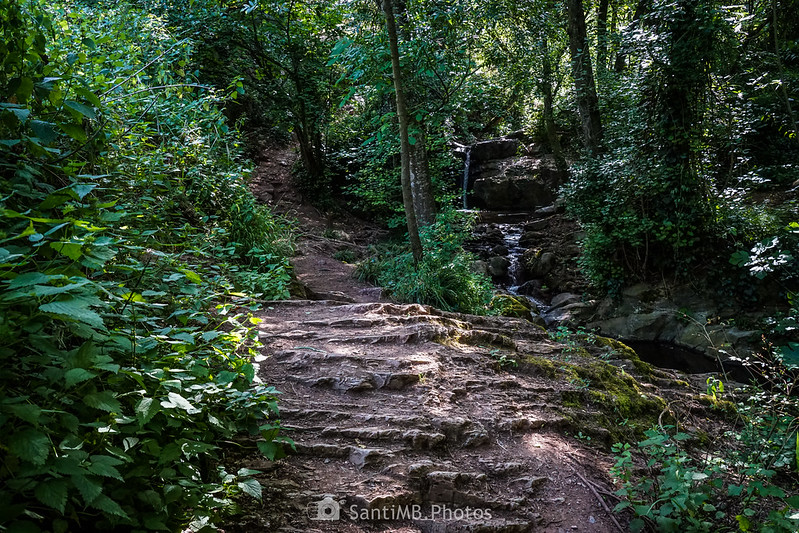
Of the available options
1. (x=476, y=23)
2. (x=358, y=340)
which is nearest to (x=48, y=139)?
(x=358, y=340)

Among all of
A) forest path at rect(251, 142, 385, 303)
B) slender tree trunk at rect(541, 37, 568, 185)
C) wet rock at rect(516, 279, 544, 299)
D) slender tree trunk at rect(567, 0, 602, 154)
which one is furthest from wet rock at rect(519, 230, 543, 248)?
forest path at rect(251, 142, 385, 303)

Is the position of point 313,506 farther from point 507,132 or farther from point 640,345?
point 507,132

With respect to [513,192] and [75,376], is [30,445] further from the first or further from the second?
[513,192]

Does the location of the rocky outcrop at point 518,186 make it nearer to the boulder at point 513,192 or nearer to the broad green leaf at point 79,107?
A: the boulder at point 513,192

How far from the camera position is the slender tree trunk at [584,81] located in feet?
33.6

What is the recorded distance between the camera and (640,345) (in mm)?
8727

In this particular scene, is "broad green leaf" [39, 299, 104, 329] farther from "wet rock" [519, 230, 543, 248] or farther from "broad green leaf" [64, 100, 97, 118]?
"wet rock" [519, 230, 543, 248]

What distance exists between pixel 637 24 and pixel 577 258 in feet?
16.6

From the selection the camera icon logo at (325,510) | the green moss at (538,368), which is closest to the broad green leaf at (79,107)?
the camera icon logo at (325,510)

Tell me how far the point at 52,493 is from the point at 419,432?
2.15 metres

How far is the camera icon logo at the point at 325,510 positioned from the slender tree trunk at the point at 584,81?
9.94 meters

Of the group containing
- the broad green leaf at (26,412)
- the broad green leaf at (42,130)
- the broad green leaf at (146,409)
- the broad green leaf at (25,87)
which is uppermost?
the broad green leaf at (25,87)

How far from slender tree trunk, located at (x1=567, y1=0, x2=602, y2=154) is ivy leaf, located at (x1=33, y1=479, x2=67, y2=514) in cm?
1085

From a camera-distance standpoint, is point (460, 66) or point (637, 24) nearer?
point (460, 66)
